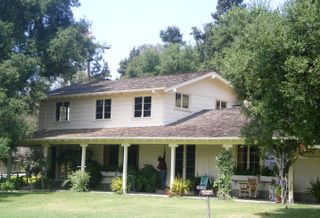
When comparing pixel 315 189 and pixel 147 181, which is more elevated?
pixel 315 189

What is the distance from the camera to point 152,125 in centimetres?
2898

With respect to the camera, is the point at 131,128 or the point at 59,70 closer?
the point at 131,128

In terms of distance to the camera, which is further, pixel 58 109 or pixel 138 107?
pixel 58 109

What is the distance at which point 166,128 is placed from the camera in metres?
27.5

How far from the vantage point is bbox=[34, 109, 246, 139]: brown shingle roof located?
80.9 feet

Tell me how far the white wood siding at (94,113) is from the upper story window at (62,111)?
238 millimetres

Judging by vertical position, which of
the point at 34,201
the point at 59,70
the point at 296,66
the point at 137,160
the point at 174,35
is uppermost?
the point at 174,35

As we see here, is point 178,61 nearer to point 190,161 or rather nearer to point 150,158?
point 150,158

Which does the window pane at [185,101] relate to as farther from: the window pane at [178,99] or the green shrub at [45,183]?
the green shrub at [45,183]

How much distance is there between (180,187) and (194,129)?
2.85 m

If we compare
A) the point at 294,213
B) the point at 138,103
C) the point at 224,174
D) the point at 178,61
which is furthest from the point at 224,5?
the point at 294,213

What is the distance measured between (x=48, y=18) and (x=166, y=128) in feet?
36.3

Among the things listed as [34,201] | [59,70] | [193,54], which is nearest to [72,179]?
[34,201]

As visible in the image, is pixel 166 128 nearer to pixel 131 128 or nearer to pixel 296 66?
pixel 131 128
